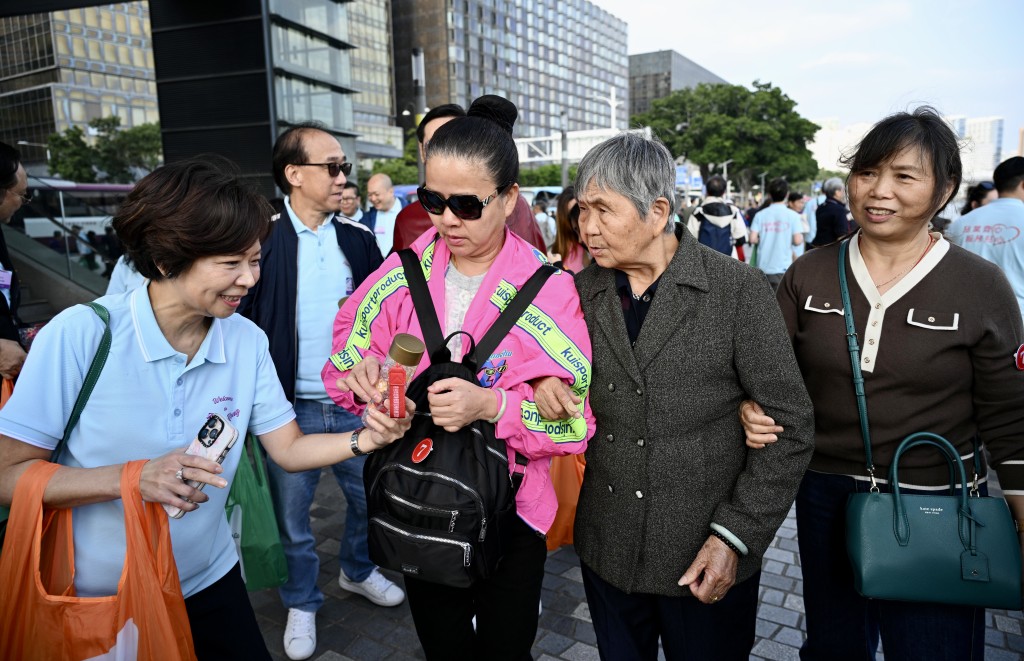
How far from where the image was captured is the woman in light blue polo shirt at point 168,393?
161 centimetres

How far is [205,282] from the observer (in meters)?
1.80

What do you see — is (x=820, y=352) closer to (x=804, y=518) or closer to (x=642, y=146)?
(x=804, y=518)

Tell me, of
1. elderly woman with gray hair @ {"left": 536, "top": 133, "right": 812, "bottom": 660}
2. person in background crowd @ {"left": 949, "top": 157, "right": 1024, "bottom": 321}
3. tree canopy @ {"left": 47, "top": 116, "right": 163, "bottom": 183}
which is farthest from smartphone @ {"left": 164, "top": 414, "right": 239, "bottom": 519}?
tree canopy @ {"left": 47, "top": 116, "right": 163, "bottom": 183}

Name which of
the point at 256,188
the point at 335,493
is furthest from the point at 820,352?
the point at 335,493

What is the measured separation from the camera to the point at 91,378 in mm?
1694

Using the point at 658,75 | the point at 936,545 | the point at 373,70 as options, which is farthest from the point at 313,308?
the point at 658,75

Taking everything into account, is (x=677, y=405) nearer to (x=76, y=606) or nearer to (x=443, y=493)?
(x=443, y=493)

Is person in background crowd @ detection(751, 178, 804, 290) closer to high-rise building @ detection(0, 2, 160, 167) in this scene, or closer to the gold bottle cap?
the gold bottle cap

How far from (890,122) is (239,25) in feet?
26.5

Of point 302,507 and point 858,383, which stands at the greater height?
point 858,383

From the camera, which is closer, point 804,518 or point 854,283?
point 854,283

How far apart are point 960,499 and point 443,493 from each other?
5.09 ft

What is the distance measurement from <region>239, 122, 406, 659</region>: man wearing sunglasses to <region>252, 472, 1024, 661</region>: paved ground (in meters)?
0.18

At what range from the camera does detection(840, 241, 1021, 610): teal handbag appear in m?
1.91
